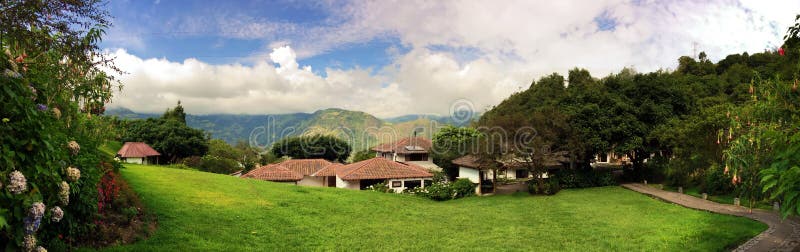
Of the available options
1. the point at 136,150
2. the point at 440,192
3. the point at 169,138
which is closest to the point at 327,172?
the point at 440,192

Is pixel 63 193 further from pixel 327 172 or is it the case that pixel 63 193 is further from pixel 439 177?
pixel 327 172

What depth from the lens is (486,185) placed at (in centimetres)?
3522

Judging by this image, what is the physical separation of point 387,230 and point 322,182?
24.1m

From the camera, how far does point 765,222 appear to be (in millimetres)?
16000

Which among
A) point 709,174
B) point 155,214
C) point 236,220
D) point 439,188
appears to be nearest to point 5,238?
point 155,214

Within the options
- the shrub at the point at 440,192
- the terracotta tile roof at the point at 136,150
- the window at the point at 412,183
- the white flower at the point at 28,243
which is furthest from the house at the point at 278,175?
the white flower at the point at 28,243

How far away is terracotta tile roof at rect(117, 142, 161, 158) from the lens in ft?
164

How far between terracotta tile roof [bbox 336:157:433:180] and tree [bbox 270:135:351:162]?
36.0m

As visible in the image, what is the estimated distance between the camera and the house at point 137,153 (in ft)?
163

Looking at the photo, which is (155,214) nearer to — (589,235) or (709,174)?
(589,235)

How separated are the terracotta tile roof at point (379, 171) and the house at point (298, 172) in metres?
3.31

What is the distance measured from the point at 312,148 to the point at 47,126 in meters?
67.1

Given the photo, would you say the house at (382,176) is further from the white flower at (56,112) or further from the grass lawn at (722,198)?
the white flower at (56,112)

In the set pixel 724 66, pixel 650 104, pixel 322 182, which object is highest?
pixel 724 66
